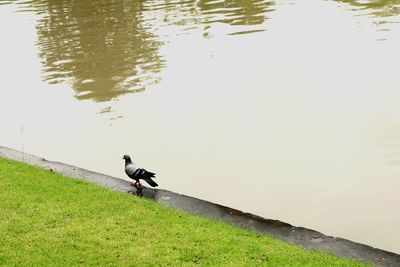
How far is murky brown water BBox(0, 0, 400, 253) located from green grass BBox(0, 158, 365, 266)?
182 cm

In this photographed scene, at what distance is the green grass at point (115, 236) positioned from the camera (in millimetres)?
6992

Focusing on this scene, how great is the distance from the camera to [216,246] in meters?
7.26

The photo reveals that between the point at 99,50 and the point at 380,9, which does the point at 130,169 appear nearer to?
the point at 99,50

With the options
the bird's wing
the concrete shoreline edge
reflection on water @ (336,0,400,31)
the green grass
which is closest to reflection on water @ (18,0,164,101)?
the concrete shoreline edge

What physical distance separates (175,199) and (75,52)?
13685 millimetres

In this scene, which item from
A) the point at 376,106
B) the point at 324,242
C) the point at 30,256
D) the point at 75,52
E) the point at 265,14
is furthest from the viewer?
the point at 265,14

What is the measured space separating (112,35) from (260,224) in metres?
17.0

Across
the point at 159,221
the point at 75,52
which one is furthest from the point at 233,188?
the point at 75,52

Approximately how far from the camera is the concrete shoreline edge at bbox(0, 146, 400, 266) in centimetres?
723

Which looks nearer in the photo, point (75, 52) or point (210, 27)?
point (75, 52)

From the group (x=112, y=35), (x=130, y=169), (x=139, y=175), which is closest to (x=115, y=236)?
(x=139, y=175)

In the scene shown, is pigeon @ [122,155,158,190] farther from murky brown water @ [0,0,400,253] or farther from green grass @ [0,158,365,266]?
murky brown water @ [0,0,400,253]

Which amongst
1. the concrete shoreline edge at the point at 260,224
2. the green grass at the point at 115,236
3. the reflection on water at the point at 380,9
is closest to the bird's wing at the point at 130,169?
the concrete shoreline edge at the point at 260,224

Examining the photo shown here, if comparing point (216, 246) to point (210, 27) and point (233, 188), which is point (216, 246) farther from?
point (210, 27)
